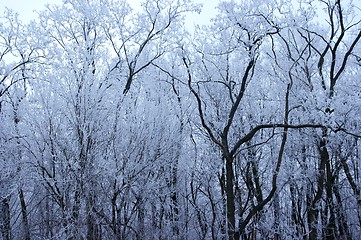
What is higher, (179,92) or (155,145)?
(179,92)

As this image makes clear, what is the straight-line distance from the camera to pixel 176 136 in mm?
11555

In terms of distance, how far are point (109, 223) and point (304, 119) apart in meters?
6.09

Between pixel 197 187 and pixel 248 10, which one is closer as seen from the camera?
pixel 248 10

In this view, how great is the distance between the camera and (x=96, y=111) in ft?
30.5

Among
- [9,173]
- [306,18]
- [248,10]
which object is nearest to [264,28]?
[248,10]

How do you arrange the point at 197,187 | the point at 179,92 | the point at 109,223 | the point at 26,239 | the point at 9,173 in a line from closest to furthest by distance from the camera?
the point at 109,223 → the point at 9,173 → the point at 26,239 → the point at 197,187 → the point at 179,92

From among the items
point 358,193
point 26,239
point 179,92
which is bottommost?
point 26,239

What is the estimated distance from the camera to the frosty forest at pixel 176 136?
30.7ft

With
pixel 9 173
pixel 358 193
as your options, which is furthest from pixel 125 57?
pixel 358 193

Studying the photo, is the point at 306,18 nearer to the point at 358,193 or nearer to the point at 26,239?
the point at 358,193

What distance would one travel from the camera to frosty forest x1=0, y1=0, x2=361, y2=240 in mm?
9352

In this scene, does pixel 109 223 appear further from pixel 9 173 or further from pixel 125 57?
pixel 125 57

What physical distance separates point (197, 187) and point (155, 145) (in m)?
3.12

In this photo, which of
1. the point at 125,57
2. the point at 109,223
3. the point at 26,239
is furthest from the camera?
the point at 125,57
